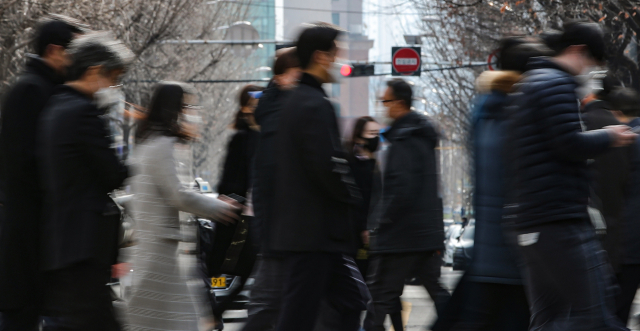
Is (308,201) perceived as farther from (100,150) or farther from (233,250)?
(233,250)

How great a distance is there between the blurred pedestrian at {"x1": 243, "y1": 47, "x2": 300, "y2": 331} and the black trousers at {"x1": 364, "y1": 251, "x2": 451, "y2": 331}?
957 millimetres

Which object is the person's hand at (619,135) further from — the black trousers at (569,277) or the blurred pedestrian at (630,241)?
the blurred pedestrian at (630,241)

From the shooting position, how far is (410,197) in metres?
5.89

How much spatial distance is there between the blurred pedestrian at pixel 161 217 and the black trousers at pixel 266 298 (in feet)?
1.39

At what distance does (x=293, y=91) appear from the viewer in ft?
14.4

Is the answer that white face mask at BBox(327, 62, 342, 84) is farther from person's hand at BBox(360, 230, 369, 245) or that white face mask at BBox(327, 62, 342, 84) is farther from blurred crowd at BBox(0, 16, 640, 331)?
person's hand at BBox(360, 230, 369, 245)

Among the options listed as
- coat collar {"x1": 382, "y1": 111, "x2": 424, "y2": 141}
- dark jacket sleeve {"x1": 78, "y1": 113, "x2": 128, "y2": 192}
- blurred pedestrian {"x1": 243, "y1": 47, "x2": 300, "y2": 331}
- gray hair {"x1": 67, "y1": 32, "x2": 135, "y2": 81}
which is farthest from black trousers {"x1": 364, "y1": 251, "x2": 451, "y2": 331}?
gray hair {"x1": 67, "y1": 32, "x2": 135, "y2": 81}

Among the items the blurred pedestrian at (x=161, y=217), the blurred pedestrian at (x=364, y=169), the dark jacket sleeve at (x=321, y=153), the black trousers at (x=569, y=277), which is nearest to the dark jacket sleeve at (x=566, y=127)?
the black trousers at (x=569, y=277)

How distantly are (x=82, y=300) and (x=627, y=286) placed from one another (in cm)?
380

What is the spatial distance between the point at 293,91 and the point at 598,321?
1741mm

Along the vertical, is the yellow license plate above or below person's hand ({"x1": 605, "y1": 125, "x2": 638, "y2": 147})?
below

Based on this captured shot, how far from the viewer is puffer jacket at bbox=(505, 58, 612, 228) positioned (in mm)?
3902

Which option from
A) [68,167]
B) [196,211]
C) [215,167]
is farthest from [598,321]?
[215,167]

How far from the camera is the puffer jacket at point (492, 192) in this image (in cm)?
485
